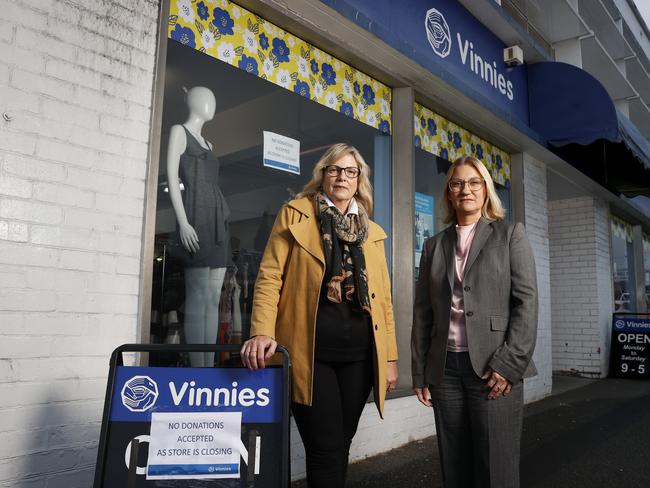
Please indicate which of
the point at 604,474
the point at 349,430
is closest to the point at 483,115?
the point at 604,474

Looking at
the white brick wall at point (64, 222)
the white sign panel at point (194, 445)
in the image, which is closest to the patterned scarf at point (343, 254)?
the white sign panel at point (194, 445)

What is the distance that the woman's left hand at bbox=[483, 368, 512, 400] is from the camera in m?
1.95

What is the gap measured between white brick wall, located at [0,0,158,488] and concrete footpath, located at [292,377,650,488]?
61.4 inches

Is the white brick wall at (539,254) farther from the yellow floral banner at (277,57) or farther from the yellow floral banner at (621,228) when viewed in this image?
the yellow floral banner at (621,228)

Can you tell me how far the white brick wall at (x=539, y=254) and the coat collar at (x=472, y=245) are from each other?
470 cm

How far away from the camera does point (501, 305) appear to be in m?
2.04

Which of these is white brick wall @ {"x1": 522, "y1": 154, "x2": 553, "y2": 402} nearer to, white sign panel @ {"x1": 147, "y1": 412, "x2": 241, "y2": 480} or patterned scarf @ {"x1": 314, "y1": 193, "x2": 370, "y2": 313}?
patterned scarf @ {"x1": 314, "y1": 193, "x2": 370, "y2": 313}

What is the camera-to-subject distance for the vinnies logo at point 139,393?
175cm

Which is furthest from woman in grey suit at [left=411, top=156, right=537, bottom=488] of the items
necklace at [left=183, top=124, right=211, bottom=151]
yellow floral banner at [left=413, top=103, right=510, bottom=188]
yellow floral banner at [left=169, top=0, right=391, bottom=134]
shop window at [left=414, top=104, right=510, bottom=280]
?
yellow floral banner at [left=413, top=103, right=510, bottom=188]

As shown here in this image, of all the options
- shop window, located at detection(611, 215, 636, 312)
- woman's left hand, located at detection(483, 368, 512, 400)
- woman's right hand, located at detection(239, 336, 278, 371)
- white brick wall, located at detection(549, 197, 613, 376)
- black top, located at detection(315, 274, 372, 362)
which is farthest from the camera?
shop window, located at detection(611, 215, 636, 312)

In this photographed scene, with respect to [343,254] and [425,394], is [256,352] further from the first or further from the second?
[425,394]

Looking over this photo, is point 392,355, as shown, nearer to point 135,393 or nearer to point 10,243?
point 135,393

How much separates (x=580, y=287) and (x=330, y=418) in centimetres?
794

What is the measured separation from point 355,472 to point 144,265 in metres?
2.04
